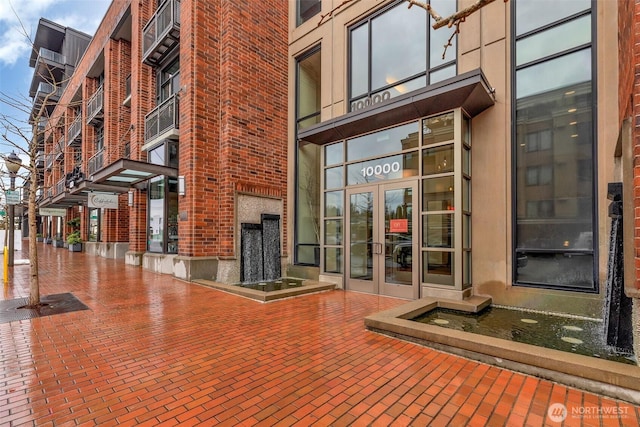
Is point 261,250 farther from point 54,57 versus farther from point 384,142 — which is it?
point 54,57

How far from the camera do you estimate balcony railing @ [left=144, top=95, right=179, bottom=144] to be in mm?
9633

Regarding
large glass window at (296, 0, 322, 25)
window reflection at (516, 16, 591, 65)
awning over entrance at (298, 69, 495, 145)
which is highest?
large glass window at (296, 0, 322, 25)

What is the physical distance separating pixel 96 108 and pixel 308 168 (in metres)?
13.9

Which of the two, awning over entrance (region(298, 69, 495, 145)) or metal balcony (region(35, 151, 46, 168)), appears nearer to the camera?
awning over entrance (region(298, 69, 495, 145))

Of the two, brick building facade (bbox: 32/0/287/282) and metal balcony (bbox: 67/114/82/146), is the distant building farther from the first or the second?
metal balcony (bbox: 67/114/82/146)

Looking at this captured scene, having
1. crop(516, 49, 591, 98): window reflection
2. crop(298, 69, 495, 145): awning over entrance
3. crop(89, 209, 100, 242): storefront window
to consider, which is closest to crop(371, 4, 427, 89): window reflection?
crop(298, 69, 495, 145): awning over entrance

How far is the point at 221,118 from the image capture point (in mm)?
8984

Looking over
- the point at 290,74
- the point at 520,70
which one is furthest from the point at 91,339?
the point at 290,74

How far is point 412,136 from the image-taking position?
667cm

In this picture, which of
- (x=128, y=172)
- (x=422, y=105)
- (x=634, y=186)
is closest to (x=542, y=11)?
(x=422, y=105)

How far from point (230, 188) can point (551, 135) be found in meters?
7.32

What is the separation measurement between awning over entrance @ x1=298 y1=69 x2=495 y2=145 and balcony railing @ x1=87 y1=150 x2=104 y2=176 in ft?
43.3

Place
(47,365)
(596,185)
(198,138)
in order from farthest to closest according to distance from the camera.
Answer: (198,138)
(596,185)
(47,365)

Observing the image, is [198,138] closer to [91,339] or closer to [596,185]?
[91,339]
